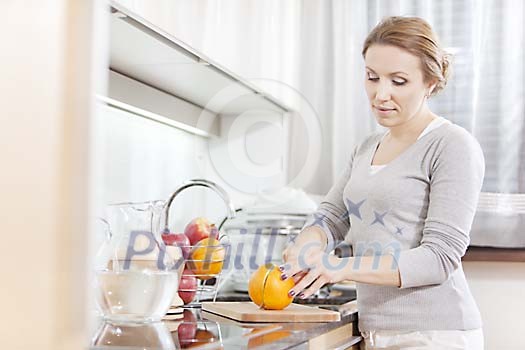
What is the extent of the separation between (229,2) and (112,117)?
1.34 feet

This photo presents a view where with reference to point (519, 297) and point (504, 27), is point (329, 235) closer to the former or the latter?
point (519, 297)

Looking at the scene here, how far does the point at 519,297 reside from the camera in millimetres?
2277

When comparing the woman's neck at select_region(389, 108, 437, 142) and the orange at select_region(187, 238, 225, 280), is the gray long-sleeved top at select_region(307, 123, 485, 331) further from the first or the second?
the orange at select_region(187, 238, 225, 280)

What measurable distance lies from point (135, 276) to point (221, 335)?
17 cm

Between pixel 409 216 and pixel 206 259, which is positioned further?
pixel 206 259

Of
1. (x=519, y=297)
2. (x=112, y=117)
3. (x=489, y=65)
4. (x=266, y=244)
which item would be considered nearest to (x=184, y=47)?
(x=112, y=117)

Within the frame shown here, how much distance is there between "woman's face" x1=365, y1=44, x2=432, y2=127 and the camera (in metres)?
1.62

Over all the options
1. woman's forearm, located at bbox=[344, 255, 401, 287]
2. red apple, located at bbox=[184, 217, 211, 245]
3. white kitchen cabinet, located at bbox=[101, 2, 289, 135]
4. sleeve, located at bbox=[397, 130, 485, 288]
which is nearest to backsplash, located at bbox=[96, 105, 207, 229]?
white kitchen cabinet, located at bbox=[101, 2, 289, 135]

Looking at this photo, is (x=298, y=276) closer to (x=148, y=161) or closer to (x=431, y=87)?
(x=431, y=87)

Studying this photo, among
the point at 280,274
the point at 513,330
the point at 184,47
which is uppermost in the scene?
the point at 184,47

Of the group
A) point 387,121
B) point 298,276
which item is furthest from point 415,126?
point 298,276

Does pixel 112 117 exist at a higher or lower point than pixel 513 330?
higher

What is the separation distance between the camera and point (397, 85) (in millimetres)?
1632

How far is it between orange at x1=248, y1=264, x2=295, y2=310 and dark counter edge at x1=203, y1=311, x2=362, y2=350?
0.10 meters
